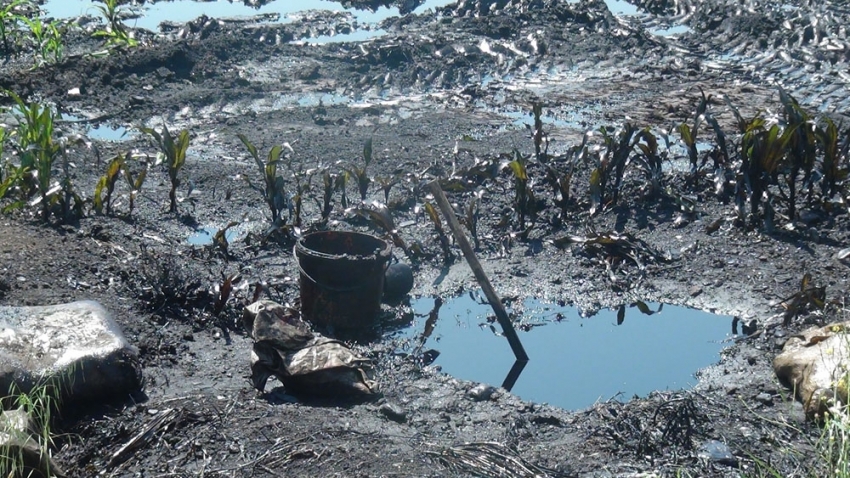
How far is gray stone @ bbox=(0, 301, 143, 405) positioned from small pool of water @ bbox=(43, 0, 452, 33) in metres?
10.5

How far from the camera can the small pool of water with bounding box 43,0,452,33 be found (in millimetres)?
15070

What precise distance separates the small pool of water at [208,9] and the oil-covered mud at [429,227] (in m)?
0.86

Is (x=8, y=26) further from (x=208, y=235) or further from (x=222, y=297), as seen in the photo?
(x=222, y=297)

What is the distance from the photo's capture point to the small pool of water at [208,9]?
15070mm

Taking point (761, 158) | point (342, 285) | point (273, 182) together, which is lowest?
point (342, 285)

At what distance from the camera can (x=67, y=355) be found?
14.6 ft

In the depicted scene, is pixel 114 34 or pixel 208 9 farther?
pixel 208 9

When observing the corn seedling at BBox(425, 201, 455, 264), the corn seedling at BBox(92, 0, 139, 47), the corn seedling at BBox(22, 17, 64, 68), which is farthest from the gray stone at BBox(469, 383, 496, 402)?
the corn seedling at BBox(92, 0, 139, 47)

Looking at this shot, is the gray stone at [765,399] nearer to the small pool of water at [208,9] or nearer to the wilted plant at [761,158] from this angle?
the wilted plant at [761,158]

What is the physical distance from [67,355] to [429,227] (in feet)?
11.2

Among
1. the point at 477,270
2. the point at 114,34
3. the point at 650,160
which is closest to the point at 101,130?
the point at 114,34

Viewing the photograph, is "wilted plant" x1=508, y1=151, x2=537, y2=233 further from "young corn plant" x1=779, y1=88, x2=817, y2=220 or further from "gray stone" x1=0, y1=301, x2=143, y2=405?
"gray stone" x1=0, y1=301, x2=143, y2=405

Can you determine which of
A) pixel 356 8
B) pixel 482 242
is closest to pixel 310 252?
pixel 482 242

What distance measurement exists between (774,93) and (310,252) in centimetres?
683
